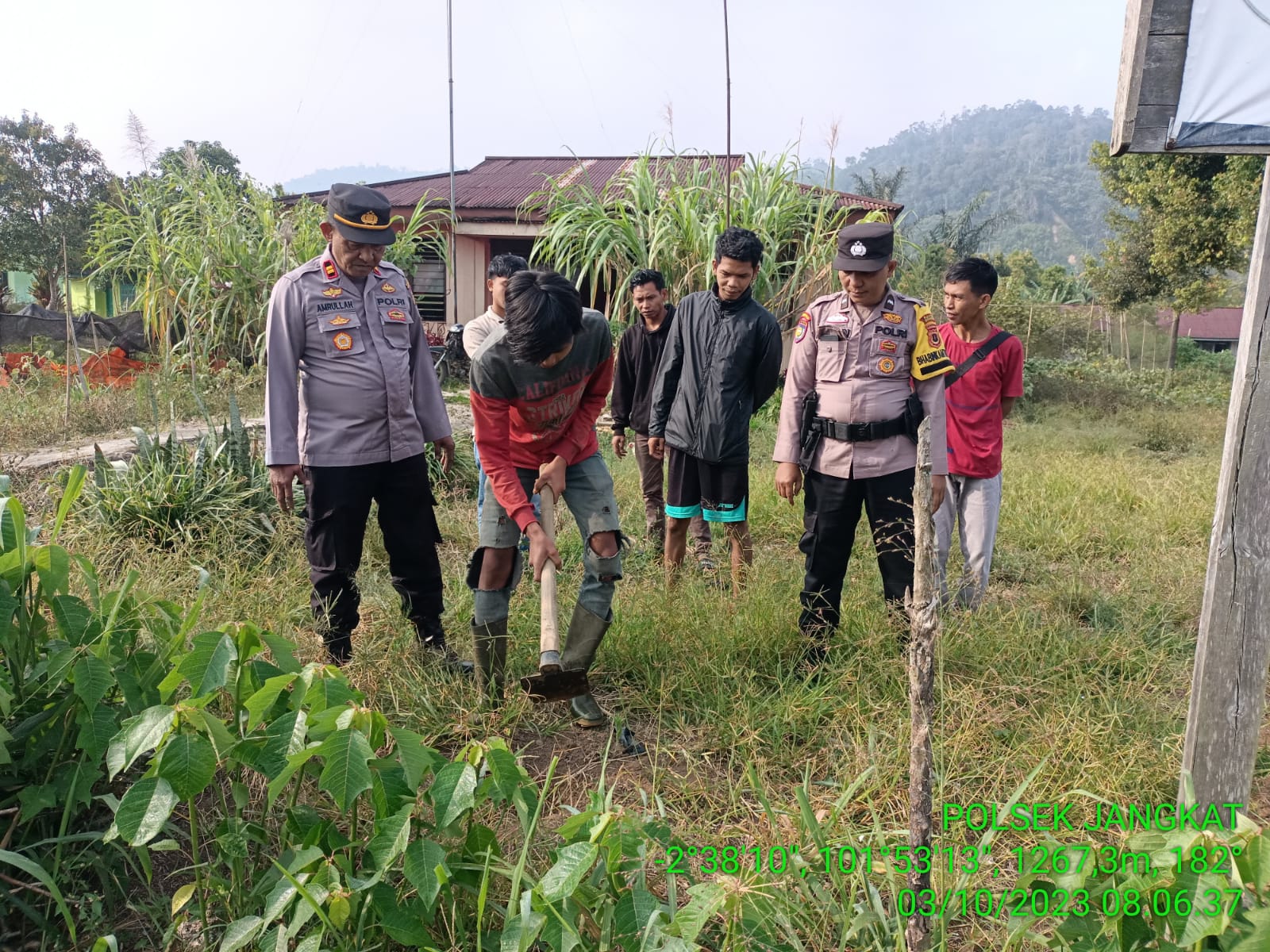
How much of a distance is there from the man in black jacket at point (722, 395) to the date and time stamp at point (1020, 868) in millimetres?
1695

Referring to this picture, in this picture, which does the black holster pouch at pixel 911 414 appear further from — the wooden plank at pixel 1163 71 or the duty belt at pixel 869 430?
the wooden plank at pixel 1163 71

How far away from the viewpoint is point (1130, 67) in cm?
190

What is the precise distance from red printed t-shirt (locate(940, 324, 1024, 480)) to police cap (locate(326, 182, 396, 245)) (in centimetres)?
226

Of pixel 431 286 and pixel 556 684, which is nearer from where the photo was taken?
pixel 556 684

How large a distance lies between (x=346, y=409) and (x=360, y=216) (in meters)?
0.62

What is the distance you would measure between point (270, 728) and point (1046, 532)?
14.2 feet

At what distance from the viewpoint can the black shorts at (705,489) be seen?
3.86 metres

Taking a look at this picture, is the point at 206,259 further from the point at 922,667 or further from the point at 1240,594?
the point at 1240,594

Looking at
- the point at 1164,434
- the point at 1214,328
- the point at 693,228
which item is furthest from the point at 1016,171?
the point at 693,228

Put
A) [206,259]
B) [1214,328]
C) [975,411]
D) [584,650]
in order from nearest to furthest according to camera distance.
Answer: [584,650], [975,411], [206,259], [1214,328]

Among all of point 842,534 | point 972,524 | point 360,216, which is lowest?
point 972,524

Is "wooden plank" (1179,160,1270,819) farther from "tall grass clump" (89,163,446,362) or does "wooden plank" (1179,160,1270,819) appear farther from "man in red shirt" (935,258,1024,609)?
"tall grass clump" (89,163,446,362)

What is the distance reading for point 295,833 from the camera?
1.89 metres

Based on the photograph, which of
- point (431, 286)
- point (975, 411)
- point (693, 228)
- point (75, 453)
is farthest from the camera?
point (431, 286)
